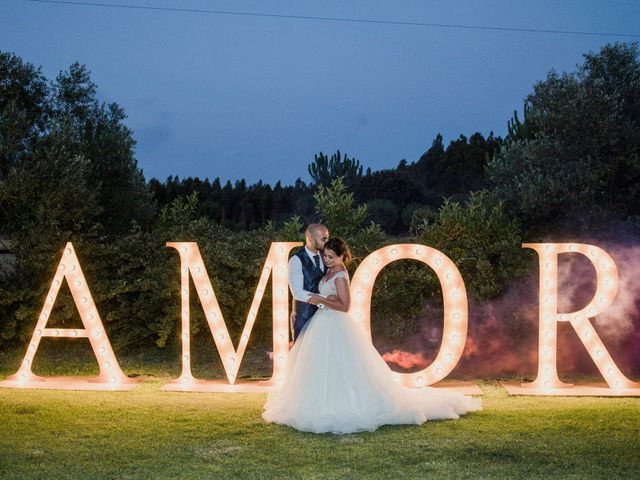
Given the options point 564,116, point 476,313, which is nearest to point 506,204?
point 564,116

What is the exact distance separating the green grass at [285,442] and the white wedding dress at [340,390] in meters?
0.15

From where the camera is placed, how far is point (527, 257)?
1350 centimetres

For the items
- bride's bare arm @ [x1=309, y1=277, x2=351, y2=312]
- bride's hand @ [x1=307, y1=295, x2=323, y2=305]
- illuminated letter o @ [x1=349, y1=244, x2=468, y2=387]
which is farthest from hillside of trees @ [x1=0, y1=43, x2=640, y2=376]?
bride's hand @ [x1=307, y1=295, x2=323, y2=305]

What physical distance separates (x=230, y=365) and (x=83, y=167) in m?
6.60

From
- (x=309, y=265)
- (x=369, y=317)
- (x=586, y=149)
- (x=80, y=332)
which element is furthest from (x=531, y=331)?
(x=80, y=332)

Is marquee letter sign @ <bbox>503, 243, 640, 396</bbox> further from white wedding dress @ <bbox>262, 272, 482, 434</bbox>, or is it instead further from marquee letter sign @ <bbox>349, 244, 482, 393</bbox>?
white wedding dress @ <bbox>262, 272, 482, 434</bbox>

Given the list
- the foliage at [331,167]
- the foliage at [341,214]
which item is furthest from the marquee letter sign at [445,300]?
the foliage at [331,167]

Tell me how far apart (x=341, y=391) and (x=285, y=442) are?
0.85m

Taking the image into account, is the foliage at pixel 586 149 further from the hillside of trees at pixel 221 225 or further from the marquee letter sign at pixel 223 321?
the marquee letter sign at pixel 223 321

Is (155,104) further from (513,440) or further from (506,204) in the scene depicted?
(513,440)

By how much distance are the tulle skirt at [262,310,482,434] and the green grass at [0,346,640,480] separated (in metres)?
0.15

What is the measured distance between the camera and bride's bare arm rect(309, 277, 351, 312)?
27.0ft

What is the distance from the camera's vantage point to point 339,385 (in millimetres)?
7898

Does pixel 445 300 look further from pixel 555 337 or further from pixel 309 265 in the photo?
pixel 309 265
